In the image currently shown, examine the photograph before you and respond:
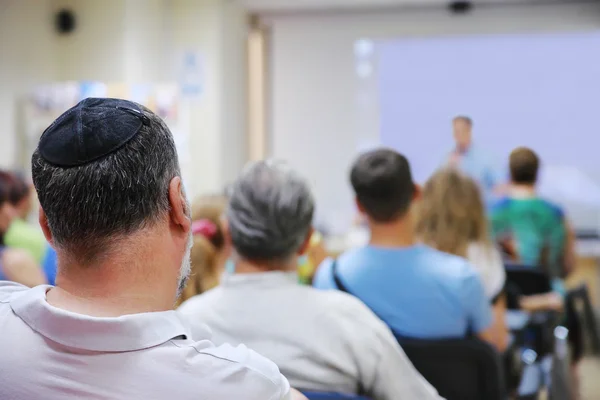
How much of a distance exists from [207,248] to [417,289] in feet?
2.07

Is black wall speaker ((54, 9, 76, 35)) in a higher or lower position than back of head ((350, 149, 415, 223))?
higher

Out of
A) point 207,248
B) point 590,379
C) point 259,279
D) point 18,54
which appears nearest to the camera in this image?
point 259,279

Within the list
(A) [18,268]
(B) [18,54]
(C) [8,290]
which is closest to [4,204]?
(A) [18,268]

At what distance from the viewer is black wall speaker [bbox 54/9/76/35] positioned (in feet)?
19.8

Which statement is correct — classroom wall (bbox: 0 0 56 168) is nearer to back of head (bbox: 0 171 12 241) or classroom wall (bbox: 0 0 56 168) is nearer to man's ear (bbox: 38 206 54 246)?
back of head (bbox: 0 171 12 241)

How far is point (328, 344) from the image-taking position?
1498mm

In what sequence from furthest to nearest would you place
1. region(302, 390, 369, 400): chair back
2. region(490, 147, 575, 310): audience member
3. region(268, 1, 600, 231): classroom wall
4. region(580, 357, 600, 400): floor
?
region(268, 1, 600, 231): classroom wall
region(580, 357, 600, 400): floor
region(490, 147, 575, 310): audience member
region(302, 390, 369, 400): chair back

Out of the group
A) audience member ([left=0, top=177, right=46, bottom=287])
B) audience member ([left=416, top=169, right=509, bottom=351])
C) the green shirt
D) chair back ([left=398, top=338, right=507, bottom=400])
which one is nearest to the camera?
chair back ([left=398, top=338, right=507, bottom=400])

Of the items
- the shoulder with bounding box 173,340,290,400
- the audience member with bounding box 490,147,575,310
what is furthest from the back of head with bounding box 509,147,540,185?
the shoulder with bounding box 173,340,290,400

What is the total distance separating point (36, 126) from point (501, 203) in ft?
13.0

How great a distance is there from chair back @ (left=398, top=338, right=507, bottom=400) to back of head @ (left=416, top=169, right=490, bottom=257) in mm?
900

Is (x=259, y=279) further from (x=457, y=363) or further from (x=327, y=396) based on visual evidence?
(x=457, y=363)

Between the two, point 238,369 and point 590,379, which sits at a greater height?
point 238,369

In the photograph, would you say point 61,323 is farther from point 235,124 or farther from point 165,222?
point 235,124
